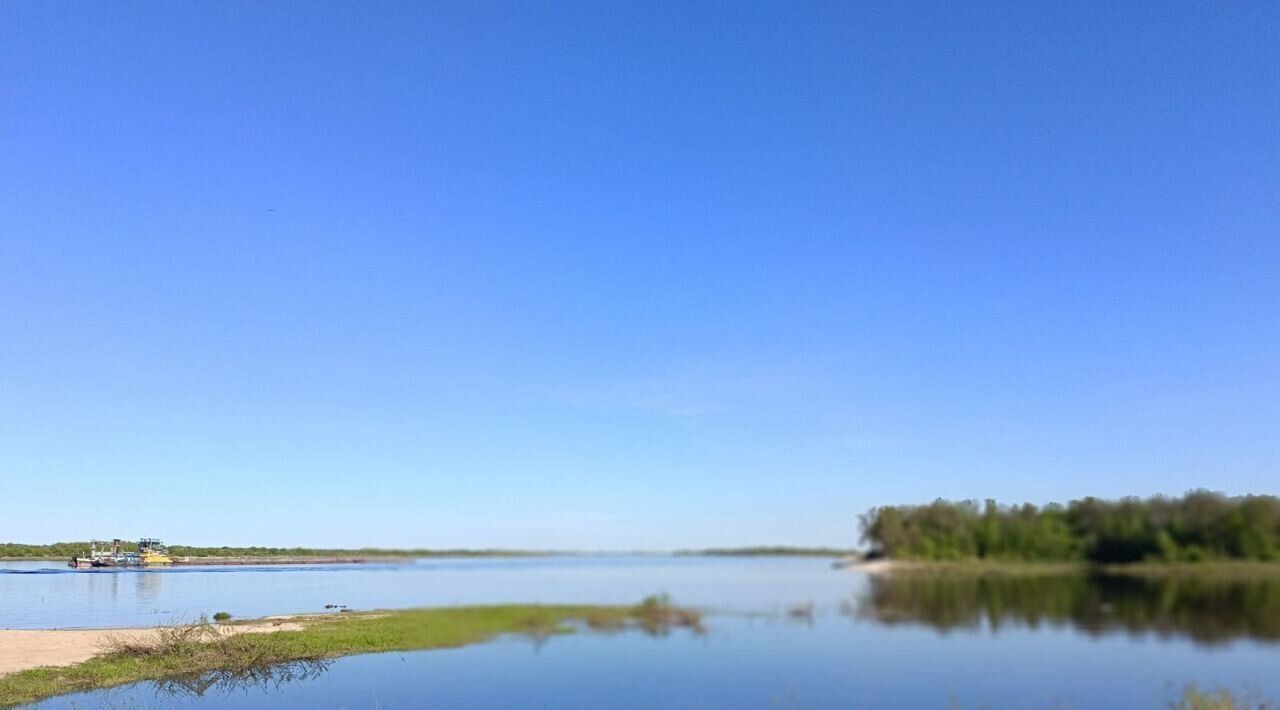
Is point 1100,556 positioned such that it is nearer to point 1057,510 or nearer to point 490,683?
point 1057,510

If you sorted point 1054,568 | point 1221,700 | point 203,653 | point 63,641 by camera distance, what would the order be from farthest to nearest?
point 63,641 → point 203,653 → point 1054,568 → point 1221,700

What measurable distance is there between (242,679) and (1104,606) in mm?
20234

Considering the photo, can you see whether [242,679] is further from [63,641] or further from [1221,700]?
[1221,700]

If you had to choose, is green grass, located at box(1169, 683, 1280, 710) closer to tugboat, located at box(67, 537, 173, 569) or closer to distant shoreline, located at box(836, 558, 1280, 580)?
distant shoreline, located at box(836, 558, 1280, 580)

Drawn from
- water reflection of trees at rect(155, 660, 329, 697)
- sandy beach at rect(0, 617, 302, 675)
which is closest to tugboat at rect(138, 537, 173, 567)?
sandy beach at rect(0, 617, 302, 675)

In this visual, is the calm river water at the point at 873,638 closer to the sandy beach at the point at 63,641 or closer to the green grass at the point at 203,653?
the green grass at the point at 203,653

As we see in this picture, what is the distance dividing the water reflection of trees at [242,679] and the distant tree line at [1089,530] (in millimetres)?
16518

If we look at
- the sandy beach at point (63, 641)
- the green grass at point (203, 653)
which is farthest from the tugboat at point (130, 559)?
the green grass at point (203, 653)

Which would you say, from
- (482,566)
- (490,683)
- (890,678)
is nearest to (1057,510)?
(890,678)

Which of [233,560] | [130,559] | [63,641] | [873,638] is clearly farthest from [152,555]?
[873,638]

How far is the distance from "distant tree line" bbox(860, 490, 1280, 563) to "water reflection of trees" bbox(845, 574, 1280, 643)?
44 centimetres

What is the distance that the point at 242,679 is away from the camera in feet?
67.1

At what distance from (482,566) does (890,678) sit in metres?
5.09

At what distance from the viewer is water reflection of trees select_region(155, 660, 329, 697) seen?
63.8 ft
